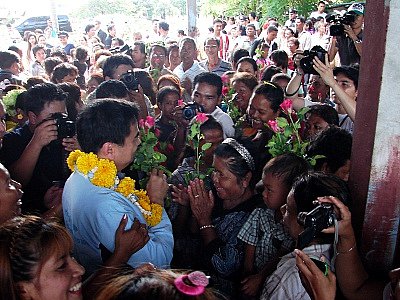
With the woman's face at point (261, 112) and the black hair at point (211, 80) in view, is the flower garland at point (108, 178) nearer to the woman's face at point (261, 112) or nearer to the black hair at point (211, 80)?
the woman's face at point (261, 112)

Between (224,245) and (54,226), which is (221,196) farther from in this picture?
(54,226)

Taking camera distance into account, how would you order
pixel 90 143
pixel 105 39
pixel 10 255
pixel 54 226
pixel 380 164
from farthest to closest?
1. pixel 105 39
2. pixel 90 143
3. pixel 380 164
4. pixel 54 226
5. pixel 10 255

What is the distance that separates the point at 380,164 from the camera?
196 cm

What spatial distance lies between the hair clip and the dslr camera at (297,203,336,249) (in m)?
0.50

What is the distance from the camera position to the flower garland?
82.0 inches

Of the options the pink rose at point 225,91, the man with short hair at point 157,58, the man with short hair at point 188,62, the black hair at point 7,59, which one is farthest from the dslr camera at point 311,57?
the black hair at point 7,59

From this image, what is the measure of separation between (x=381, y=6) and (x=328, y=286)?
3.90ft

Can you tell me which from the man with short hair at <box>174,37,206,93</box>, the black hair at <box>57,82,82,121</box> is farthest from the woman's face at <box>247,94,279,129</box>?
the man with short hair at <box>174,37,206,93</box>

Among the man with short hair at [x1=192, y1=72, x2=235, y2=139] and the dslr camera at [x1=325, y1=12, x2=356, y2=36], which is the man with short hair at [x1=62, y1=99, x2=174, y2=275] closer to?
the man with short hair at [x1=192, y1=72, x2=235, y2=139]

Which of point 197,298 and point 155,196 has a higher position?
point 197,298

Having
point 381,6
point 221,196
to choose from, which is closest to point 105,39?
point 221,196

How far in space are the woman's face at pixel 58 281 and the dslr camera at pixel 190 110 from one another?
7.79 feet

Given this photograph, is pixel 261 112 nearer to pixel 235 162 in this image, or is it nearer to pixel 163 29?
pixel 235 162

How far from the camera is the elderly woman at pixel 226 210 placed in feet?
8.38
